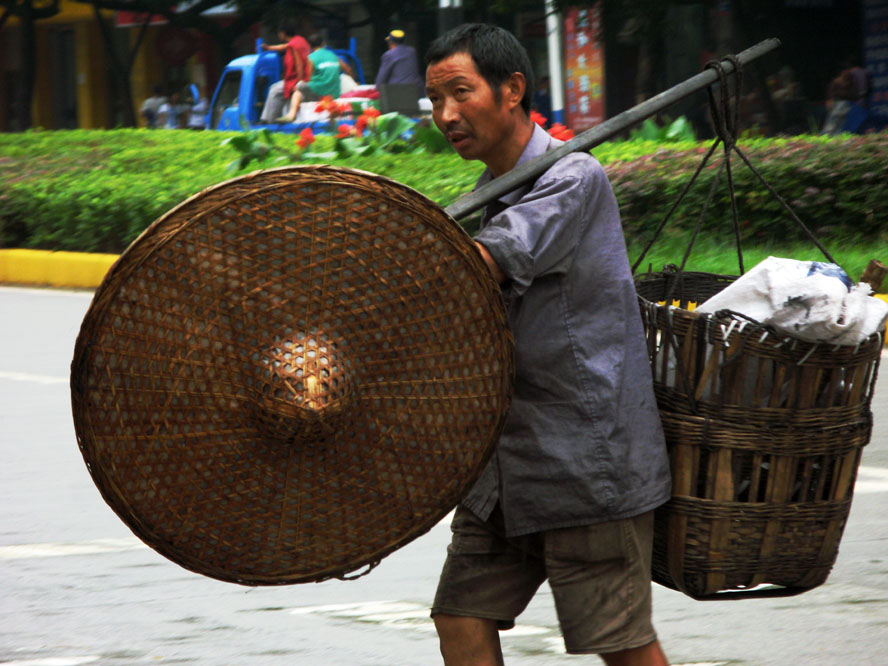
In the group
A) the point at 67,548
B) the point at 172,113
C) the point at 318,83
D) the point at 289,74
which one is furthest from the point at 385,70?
the point at 67,548

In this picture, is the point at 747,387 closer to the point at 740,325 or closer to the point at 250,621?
the point at 740,325

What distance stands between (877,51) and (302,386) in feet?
56.7

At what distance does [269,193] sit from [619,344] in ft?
2.15

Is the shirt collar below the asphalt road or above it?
above

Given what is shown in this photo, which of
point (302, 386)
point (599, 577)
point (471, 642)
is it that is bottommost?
point (471, 642)

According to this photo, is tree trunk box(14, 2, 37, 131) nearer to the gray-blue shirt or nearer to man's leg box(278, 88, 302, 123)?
man's leg box(278, 88, 302, 123)

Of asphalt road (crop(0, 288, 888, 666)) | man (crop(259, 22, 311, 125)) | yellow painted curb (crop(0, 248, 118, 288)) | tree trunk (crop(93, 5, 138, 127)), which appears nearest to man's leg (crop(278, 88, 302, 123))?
man (crop(259, 22, 311, 125))

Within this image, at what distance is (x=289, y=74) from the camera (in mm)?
18078

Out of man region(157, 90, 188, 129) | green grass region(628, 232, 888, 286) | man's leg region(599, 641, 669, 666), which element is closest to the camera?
man's leg region(599, 641, 669, 666)

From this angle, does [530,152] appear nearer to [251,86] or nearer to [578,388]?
[578,388]

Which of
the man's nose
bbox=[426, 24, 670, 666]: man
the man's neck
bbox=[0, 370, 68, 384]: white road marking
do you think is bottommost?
bbox=[0, 370, 68, 384]: white road marking

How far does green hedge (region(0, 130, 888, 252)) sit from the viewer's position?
979 centimetres

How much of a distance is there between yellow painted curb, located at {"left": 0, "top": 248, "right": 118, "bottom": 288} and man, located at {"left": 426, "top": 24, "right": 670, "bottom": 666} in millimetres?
9456

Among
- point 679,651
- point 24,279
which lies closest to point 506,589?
point 679,651
